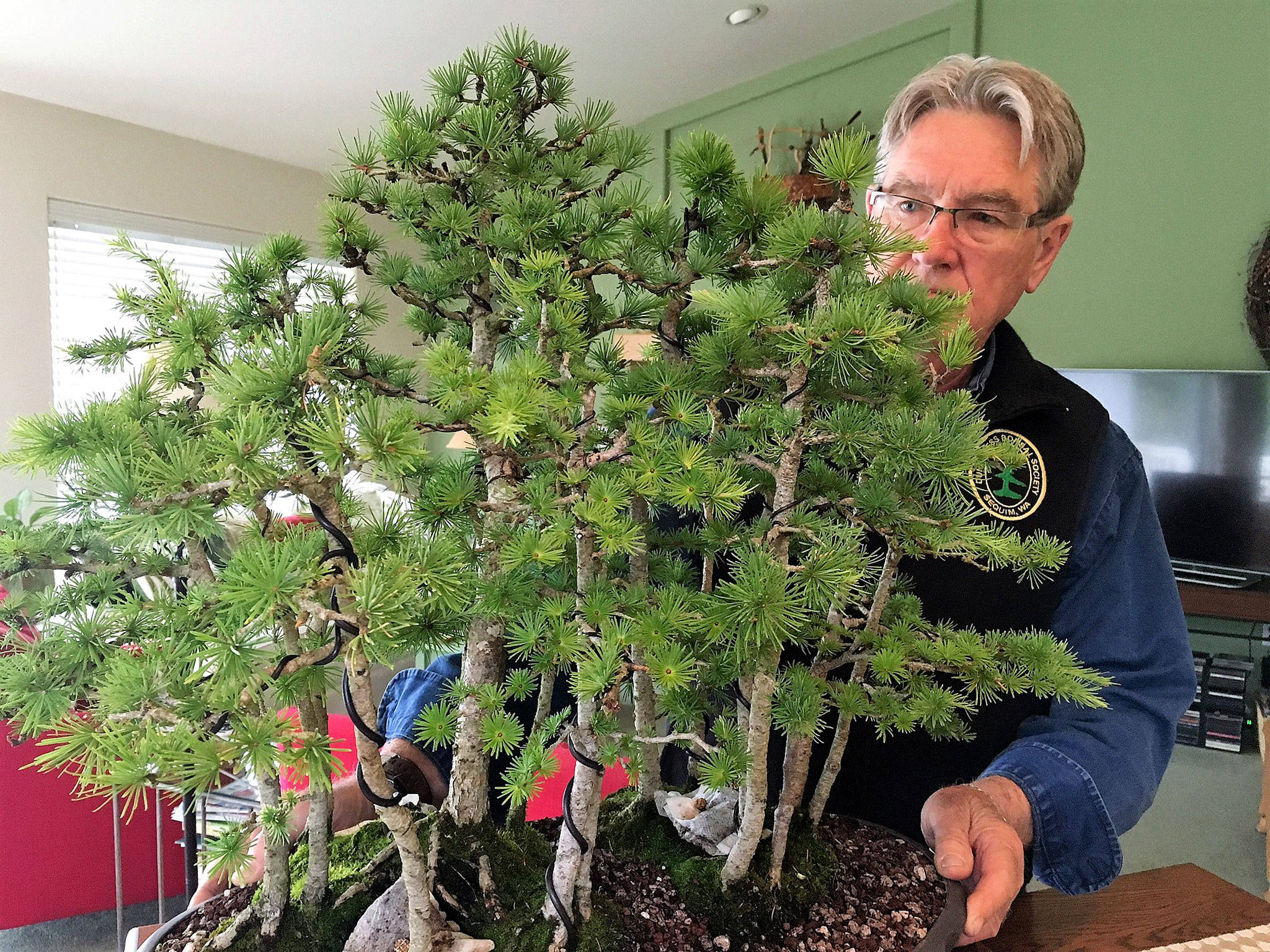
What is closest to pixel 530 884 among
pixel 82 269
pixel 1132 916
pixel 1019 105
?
pixel 1132 916

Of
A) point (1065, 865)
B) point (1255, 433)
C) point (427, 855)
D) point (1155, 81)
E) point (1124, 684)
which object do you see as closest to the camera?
point (427, 855)

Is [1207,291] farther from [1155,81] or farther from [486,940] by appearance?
[486,940]

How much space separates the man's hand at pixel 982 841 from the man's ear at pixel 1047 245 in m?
0.69

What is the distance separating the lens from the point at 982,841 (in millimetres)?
771

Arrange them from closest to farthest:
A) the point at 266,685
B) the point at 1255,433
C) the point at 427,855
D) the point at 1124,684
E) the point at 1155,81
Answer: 1. the point at 266,685
2. the point at 427,855
3. the point at 1124,684
4. the point at 1255,433
5. the point at 1155,81

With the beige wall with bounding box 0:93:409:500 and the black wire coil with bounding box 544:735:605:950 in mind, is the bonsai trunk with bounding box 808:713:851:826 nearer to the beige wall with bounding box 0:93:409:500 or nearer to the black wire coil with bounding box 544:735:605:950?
the black wire coil with bounding box 544:735:605:950

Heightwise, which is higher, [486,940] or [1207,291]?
[1207,291]

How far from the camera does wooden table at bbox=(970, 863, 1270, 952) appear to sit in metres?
0.87

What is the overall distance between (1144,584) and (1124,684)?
138 millimetres

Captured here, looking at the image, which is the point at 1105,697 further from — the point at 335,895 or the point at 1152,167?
the point at 1152,167

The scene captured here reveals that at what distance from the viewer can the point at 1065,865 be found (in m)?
0.88

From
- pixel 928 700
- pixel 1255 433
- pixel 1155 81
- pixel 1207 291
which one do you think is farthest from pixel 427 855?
pixel 1155 81

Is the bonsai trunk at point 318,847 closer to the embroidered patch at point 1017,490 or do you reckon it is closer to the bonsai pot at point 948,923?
the bonsai pot at point 948,923

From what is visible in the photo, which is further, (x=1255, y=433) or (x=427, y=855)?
(x=1255, y=433)
